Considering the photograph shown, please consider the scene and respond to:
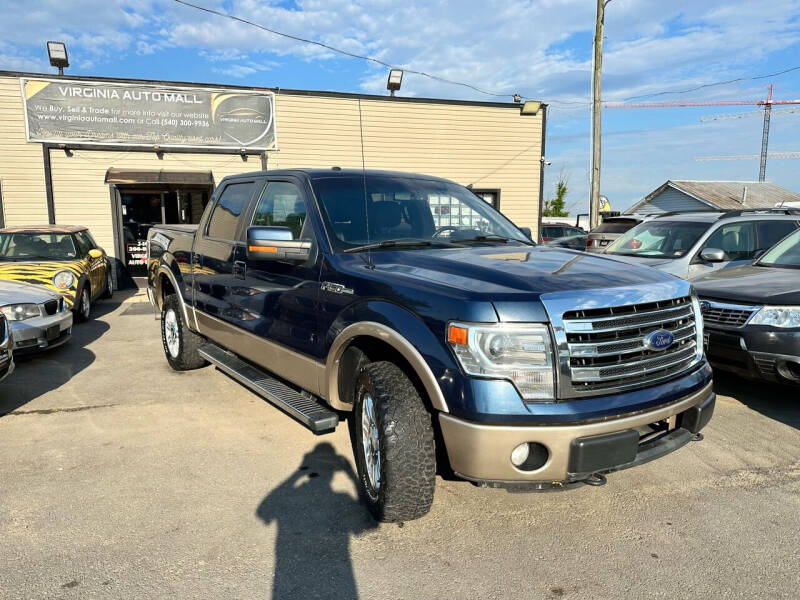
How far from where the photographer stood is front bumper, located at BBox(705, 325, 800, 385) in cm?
439

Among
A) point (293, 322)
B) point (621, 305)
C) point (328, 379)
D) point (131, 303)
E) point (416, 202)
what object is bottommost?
point (131, 303)

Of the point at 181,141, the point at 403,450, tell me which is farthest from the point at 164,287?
the point at 181,141

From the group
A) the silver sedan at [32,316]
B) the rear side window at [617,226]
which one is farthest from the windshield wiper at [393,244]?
the rear side window at [617,226]

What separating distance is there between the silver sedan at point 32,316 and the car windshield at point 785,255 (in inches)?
300

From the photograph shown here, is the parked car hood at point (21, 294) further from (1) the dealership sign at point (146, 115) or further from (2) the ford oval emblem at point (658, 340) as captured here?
(1) the dealership sign at point (146, 115)

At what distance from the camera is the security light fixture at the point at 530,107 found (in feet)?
51.1

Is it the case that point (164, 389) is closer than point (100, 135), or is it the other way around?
point (164, 389)

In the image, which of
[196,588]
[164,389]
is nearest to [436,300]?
[196,588]

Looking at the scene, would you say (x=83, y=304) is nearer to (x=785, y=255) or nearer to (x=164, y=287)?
(x=164, y=287)

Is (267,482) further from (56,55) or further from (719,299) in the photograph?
(56,55)

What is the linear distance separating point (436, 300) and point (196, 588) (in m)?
1.68

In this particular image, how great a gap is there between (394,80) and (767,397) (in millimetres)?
12503

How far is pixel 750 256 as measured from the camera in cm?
742

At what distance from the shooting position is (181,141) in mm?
13305
